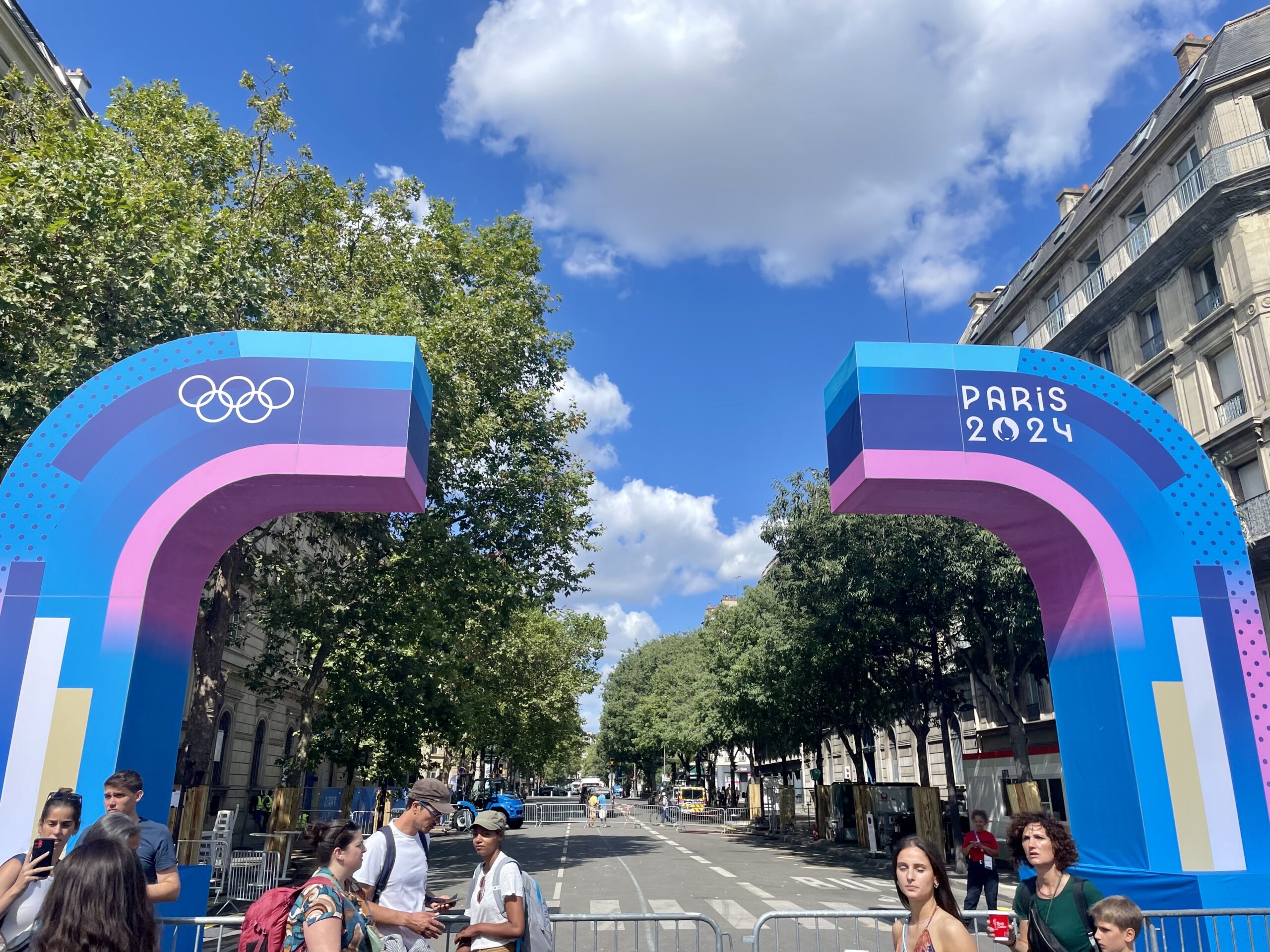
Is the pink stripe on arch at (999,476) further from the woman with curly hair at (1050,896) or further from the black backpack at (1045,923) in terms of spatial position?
the black backpack at (1045,923)

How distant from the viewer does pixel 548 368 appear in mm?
23688

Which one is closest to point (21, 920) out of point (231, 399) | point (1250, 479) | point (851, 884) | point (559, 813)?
point (231, 399)

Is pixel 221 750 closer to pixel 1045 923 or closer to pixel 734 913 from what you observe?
pixel 734 913

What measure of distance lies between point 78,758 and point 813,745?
33.6 m

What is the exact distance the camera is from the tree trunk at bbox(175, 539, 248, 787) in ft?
49.6

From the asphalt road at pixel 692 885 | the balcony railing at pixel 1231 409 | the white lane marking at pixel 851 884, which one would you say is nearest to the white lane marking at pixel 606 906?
the asphalt road at pixel 692 885

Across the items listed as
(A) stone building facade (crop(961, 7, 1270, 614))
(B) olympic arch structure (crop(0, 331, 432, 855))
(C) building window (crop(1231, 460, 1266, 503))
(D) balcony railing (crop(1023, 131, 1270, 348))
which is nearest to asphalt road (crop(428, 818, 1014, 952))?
(B) olympic arch structure (crop(0, 331, 432, 855))

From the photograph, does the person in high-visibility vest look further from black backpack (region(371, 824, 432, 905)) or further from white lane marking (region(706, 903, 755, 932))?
black backpack (region(371, 824, 432, 905))

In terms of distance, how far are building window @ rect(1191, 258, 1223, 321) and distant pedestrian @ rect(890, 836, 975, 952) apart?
79.6 feet

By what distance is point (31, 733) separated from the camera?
6.80 m

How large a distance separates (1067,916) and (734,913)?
9.72m

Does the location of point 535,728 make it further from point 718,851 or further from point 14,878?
point 14,878

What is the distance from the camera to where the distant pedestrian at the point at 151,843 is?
484 centimetres

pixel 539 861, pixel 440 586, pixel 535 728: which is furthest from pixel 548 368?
pixel 535 728
